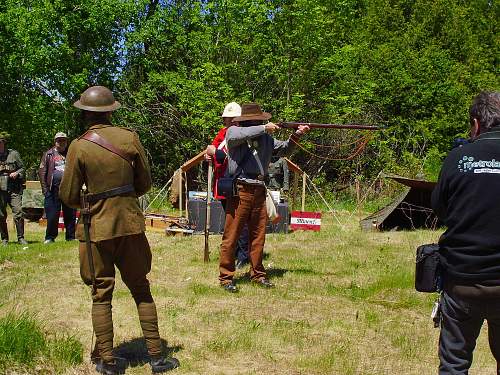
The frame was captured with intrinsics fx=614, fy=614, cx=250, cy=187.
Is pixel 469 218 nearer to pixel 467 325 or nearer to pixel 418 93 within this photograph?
pixel 467 325

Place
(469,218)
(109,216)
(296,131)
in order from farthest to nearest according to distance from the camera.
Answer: (296,131) < (109,216) < (469,218)

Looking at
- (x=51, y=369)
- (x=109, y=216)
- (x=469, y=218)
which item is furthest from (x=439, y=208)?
(x=51, y=369)

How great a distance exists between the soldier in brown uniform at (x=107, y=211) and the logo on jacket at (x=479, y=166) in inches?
88.9

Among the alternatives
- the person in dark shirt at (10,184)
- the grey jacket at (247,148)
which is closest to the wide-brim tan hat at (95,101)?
the grey jacket at (247,148)

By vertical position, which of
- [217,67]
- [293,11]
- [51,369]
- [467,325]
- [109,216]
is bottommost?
[51,369]

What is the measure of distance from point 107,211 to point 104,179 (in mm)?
226

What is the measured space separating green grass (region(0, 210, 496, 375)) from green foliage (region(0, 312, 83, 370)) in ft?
0.04

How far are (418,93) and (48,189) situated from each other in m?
14.7

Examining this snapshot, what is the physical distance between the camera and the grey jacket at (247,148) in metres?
6.55

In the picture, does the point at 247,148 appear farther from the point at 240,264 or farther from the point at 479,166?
the point at 479,166

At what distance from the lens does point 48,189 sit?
1046 cm

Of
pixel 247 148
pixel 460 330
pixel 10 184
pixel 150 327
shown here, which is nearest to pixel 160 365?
pixel 150 327

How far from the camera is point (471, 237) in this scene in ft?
11.1

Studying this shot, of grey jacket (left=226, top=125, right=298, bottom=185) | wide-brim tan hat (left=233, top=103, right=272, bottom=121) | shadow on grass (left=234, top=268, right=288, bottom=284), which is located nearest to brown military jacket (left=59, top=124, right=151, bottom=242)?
grey jacket (left=226, top=125, right=298, bottom=185)
